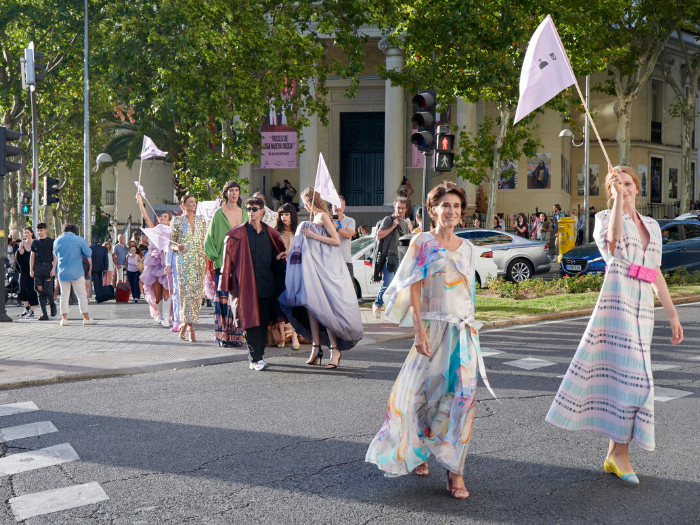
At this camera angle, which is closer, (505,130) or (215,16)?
(215,16)

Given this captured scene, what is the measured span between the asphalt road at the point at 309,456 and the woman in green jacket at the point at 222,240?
1472mm

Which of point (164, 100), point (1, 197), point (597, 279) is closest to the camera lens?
point (1, 197)

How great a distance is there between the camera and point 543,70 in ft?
18.6

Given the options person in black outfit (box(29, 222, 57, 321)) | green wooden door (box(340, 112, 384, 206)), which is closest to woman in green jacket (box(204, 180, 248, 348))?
person in black outfit (box(29, 222, 57, 321))

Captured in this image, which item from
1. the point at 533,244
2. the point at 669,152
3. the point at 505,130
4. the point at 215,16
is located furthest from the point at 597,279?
the point at 669,152

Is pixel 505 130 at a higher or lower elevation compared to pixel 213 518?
higher

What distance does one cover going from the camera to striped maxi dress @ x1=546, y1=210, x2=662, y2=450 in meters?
4.56

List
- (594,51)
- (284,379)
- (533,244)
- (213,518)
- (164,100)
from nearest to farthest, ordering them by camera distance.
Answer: (213,518), (284,379), (533,244), (164,100), (594,51)

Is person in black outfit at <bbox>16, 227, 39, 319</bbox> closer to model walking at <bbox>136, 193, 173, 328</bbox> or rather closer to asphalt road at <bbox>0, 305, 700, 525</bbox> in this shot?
model walking at <bbox>136, 193, 173, 328</bbox>

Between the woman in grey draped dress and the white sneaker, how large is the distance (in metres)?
0.54

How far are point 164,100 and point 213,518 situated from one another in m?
18.7

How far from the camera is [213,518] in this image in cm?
411

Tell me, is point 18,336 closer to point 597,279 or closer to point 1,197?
point 1,197

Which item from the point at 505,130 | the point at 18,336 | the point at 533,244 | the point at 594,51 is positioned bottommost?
the point at 18,336
